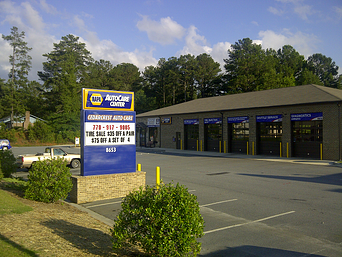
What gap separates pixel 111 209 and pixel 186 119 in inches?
1159

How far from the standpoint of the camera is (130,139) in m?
11.4

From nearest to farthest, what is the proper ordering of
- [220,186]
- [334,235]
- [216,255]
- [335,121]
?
[216,255], [334,235], [220,186], [335,121]

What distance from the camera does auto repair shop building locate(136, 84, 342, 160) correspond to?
24453 mm

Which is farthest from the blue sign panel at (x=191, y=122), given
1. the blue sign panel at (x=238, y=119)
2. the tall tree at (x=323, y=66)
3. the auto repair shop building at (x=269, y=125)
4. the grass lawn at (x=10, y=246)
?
the tall tree at (x=323, y=66)

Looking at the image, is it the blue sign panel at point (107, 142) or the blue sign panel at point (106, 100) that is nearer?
the blue sign panel at point (107, 142)

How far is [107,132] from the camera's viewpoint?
10812mm

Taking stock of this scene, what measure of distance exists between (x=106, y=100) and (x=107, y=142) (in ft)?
4.99

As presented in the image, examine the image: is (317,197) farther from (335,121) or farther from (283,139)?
(283,139)

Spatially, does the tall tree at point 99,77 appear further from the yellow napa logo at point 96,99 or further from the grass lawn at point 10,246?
the grass lawn at point 10,246

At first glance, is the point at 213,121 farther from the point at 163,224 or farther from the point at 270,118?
the point at 163,224

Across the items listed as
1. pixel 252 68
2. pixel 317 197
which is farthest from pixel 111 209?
pixel 252 68

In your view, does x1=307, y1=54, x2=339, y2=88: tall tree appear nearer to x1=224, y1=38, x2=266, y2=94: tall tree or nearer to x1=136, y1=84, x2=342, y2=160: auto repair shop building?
x1=224, y1=38, x2=266, y2=94: tall tree

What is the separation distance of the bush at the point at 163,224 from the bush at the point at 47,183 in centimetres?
501

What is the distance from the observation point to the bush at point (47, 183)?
890cm
